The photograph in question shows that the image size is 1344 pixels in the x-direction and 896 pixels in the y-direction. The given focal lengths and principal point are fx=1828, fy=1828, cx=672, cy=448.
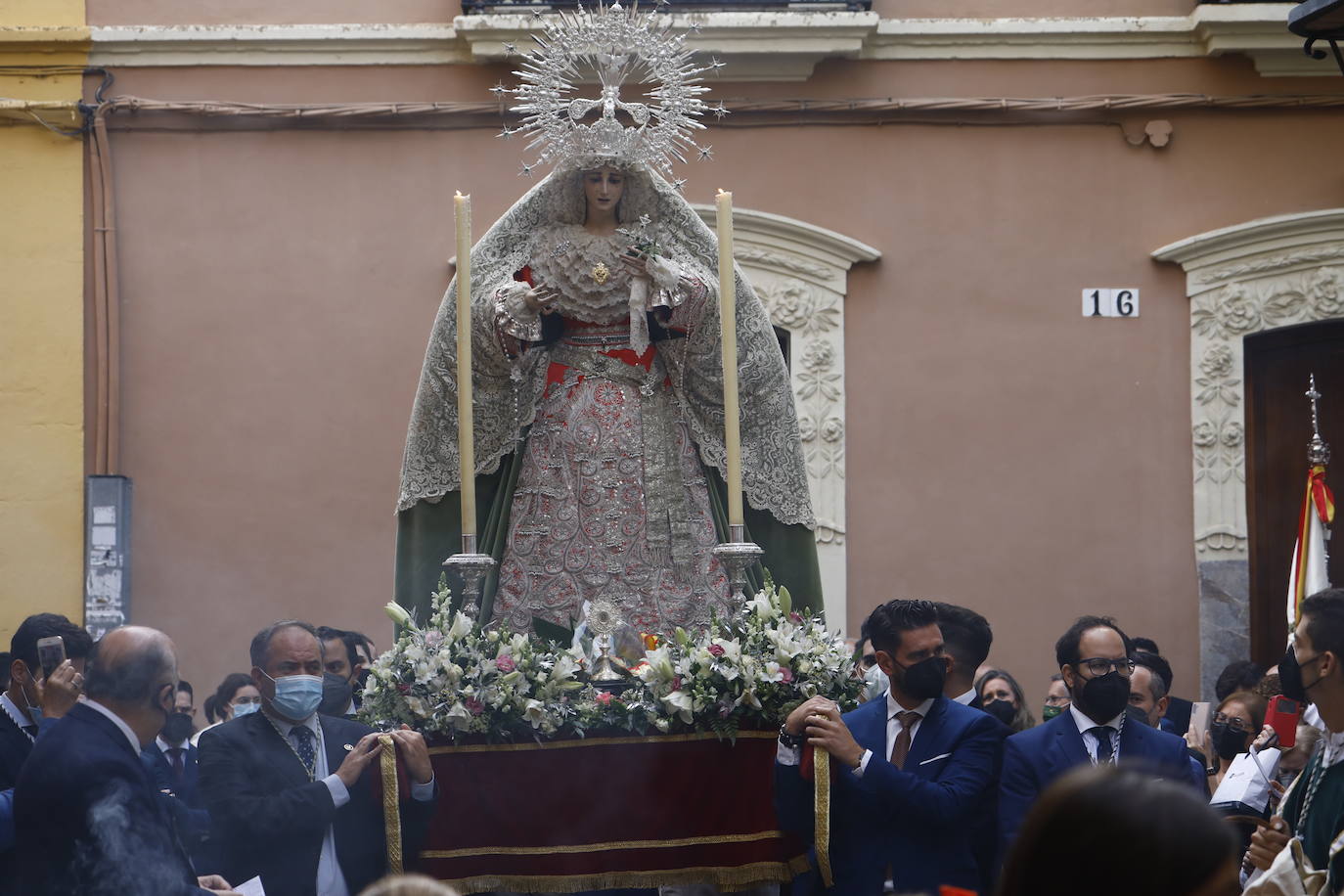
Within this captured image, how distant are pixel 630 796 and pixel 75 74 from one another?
5997 millimetres

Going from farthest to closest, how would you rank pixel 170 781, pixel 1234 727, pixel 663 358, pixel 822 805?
pixel 170 781, pixel 1234 727, pixel 663 358, pixel 822 805

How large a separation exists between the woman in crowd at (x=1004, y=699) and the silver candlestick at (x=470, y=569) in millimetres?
1500

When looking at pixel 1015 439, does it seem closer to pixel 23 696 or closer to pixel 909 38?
pixel 909 38

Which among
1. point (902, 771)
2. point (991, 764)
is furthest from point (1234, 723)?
point (902, 771)

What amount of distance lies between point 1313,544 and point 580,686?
451cm

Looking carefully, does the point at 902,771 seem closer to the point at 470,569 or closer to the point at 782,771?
the point at 782,771

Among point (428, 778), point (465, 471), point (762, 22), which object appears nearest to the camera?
point (428, 778)

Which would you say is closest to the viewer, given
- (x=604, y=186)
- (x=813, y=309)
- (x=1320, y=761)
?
(x=1320, y=761)

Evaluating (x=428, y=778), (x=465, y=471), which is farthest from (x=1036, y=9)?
(x=428, y=778)

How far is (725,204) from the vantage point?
4.32 m

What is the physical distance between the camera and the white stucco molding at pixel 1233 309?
8398 mm

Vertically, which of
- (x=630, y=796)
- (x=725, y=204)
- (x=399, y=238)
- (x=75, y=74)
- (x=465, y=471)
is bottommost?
(x=630, y=796)

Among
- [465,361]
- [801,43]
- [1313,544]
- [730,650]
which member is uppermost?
[801,43]

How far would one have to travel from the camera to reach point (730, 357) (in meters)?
4.25
